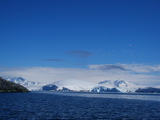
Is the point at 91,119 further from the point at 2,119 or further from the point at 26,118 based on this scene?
the point at 2,119

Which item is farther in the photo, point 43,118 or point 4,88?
point 4,88

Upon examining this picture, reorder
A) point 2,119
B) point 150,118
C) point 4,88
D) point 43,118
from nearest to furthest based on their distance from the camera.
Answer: point 2,119, point 43,118, point 150,118, point 4,88

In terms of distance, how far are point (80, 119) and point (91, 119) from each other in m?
2.30

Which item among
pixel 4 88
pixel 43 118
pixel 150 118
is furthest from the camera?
pixel 4 88

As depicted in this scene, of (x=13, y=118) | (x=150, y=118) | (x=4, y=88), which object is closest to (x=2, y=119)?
(x=13, y=118)

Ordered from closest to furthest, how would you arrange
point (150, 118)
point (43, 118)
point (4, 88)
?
point (43, 118) < point (150, 118) < point (4, 88)

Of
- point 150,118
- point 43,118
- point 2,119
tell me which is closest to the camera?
point 2,119

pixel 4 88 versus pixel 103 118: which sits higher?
pixel 4 88

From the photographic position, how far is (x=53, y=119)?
1620 inches

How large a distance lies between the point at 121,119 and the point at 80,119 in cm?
874

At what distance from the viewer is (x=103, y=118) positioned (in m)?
43.4

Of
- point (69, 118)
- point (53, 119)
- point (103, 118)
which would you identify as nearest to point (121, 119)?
point (103, 118)

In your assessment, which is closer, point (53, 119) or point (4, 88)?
point (53, 119)

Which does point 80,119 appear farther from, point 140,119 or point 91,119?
point 140,119
